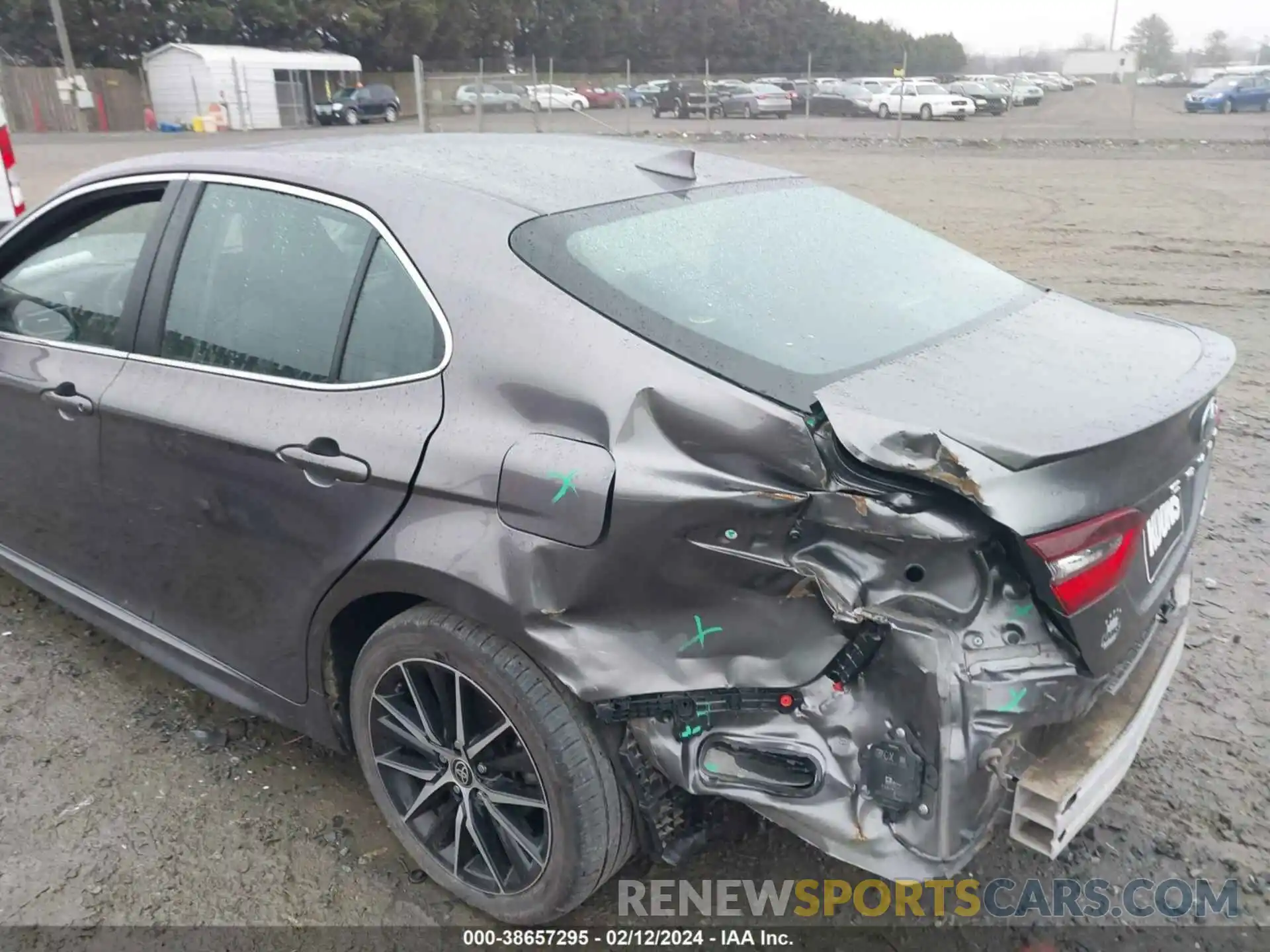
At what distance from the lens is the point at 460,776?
2402mm

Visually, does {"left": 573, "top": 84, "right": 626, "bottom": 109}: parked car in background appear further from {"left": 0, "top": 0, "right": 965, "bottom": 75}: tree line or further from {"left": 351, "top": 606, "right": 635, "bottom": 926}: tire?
{"left": 351, "top": 606, "right": 635, "bottom": 926}: tire

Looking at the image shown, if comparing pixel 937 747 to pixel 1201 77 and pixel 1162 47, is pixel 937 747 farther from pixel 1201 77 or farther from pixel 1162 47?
pixel 1162 47

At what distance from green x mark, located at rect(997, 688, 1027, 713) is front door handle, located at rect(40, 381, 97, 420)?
8.31 feet

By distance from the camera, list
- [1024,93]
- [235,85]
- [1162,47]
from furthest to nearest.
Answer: [1162,47] < [1024,93] < [235,85]

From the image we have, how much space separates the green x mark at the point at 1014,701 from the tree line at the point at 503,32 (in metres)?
40.3

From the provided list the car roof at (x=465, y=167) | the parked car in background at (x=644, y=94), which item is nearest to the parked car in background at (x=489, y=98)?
the parked car in background at (x=644, y=94)

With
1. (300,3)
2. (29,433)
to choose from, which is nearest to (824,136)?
(29,433)

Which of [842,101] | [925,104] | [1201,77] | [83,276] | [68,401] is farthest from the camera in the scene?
[1201,77]

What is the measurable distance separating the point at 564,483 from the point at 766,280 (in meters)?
0.82

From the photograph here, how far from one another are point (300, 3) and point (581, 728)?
5086cm

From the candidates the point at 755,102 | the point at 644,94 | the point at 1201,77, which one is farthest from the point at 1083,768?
the point at 1201,77

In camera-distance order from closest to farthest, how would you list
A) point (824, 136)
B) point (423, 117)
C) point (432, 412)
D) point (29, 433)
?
point (432, 412) < point (29, 433) < point (423, 117) < point (824, 136)

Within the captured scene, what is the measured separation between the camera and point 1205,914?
2.45m

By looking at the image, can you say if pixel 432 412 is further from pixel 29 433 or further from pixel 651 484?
pixel 29 433
